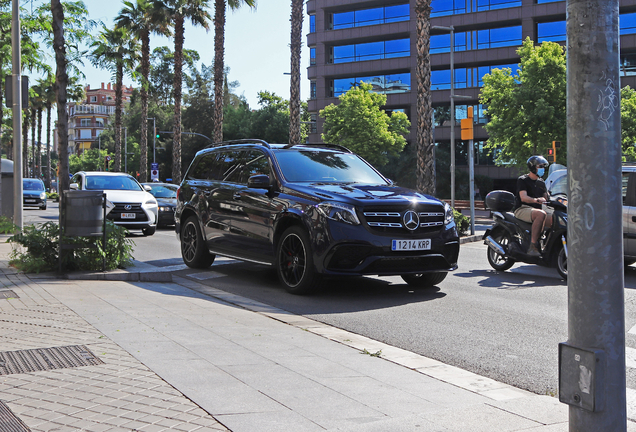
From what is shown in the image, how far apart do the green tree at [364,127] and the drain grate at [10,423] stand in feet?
164

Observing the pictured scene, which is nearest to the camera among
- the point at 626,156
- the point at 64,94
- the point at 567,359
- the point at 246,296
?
the point at 567,359

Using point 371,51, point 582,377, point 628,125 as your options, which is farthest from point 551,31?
point 582,377

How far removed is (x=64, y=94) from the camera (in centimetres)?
1373

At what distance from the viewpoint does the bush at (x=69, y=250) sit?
31.2 ft

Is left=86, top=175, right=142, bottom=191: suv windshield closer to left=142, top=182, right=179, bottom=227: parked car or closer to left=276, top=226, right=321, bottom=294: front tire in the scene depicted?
left=142, top=182, right=179, bottom=227: parked car

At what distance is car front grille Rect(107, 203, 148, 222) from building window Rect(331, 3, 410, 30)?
1892 inches

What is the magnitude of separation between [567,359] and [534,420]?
39.8 inches

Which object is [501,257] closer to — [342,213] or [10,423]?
[342,213]

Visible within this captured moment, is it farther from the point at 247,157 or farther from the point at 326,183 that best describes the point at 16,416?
the point at 247,157

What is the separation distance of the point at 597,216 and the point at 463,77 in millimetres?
58337

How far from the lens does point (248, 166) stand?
33.0 ft

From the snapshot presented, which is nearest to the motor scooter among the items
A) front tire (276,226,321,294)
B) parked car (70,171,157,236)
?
front tire (276,226,321,294)

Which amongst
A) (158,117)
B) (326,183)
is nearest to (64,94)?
(326,183)

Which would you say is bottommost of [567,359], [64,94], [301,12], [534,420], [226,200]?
[534,420]
